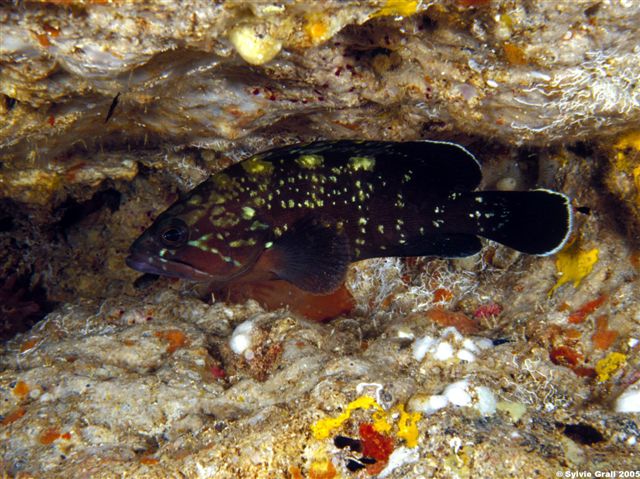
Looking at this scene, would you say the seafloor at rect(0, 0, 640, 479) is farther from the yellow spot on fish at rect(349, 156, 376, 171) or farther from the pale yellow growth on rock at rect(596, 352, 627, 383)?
the yellow spot on fish at rect(349, 156, 376, 171)

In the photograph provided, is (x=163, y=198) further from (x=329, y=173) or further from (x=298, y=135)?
(x=329, y=173)

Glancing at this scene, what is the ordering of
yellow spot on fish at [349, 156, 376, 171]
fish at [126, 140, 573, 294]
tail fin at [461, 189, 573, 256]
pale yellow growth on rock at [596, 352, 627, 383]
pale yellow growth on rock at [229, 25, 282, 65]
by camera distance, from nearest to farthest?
pale yellow growth on rock at [229, 25, 282, 65] → pale yellow growth on rock at [596, 352, 627, 383] → tail fin at [461, 189, 573, 256] → fish at [126, 140, 573, 294] → yellow spot on fish at [349, 156, 376, 171]

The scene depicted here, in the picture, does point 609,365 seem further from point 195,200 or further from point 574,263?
point 195,200

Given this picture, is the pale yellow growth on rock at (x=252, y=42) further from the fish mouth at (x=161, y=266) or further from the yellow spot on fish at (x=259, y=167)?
the fish mouth at (x=161, y=266)

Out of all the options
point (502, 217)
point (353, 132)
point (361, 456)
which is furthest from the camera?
point (353, 132)

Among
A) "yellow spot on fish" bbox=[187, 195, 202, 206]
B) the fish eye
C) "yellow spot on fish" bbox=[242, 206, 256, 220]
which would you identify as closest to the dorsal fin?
"yellow spot on fish" bbox=[242, 206, 256, 220]

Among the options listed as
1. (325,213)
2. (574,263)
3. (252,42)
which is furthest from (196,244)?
(574,263)

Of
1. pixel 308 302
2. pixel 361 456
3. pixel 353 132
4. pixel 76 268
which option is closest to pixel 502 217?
pixel 353 132
